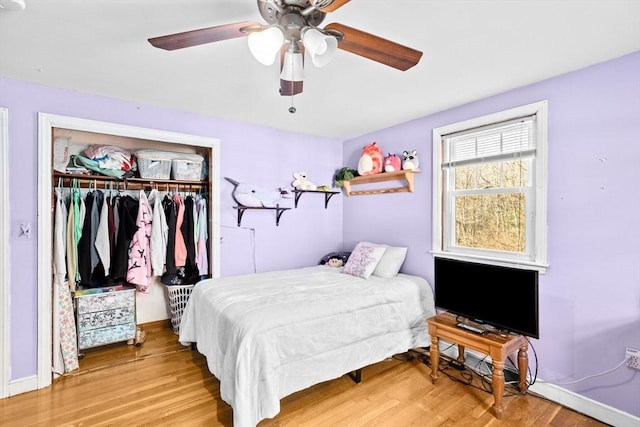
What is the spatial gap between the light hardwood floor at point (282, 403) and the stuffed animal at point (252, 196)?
5.34 feet

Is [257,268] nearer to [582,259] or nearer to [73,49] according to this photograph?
[73,49]

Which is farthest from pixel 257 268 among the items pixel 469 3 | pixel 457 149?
pixel 469 3

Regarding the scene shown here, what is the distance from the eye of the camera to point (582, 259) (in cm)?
214

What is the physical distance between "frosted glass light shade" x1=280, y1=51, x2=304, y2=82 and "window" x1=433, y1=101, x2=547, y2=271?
1.89 m

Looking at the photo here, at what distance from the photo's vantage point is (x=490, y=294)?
7.62ft

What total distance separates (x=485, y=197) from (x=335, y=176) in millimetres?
1917

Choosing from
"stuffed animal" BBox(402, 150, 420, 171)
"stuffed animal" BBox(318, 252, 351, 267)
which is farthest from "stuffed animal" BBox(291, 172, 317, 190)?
"stuffed animal" BBox(402, 150, 420, 171)

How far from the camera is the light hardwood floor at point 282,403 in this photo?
2014mm

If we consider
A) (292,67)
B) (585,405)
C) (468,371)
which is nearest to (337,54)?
(292,67)

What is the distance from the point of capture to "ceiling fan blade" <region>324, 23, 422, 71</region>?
131 centimetres

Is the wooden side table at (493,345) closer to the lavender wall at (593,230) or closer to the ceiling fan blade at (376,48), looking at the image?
the lavender wall at (593,230)

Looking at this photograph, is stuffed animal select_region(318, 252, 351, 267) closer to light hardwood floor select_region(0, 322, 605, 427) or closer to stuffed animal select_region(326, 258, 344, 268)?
stuffed animal select_region(326, 258, 344, 268)

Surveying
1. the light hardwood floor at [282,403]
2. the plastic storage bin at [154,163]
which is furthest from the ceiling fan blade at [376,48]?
the plastic storage bin at [154,163]

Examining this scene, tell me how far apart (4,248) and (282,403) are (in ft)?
7.61
